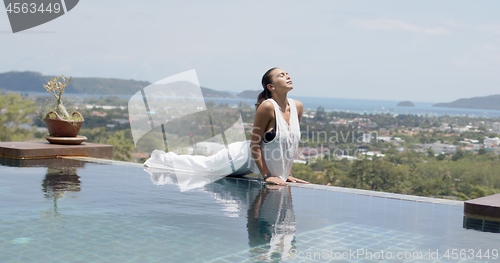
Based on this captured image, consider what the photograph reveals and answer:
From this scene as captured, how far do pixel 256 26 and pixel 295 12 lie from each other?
174 inches

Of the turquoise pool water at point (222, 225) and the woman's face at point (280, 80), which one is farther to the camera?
the woman's face at point (280, 80)

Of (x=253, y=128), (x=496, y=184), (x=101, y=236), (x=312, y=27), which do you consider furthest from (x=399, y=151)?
(x=312, y=27)

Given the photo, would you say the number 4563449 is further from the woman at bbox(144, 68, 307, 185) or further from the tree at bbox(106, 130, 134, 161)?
the tree at bbox(106, 130, 134, 161)

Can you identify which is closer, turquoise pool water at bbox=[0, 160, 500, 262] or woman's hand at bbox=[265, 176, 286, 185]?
turquoise pool water at bbox=[0, 160, 500, 262]

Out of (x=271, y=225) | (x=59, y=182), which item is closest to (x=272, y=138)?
(x=271, y=225)

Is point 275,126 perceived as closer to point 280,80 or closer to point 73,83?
point 280,80

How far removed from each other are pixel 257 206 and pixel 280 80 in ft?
4.24

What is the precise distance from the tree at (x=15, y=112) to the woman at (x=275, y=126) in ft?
83.4

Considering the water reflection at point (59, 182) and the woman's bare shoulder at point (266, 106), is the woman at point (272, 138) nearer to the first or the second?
the woman's bare shoulder at point (266, 106)

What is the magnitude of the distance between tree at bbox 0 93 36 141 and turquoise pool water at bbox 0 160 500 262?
24.8 meters

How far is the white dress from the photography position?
492 cm

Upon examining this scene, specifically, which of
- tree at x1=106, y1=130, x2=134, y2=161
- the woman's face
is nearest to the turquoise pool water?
the woman's face

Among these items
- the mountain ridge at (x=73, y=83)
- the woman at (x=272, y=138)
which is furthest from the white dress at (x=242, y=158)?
the mountain ridge at (x=73, y=83)

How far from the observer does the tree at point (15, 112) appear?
92.2ft
